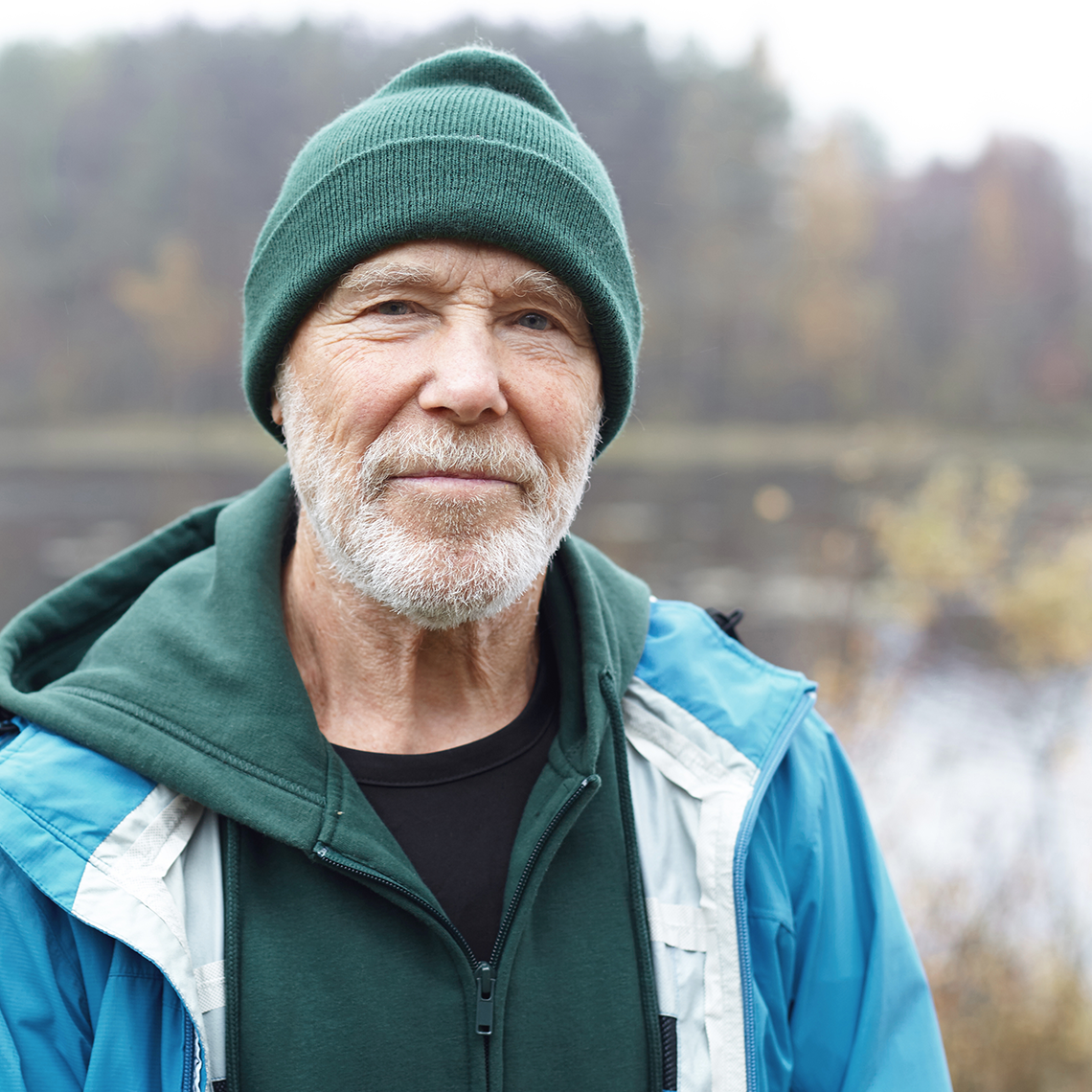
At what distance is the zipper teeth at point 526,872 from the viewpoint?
1.36m

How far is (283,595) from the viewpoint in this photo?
1.73 metres

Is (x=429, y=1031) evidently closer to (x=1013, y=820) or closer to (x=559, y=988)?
(x=559, y=988)

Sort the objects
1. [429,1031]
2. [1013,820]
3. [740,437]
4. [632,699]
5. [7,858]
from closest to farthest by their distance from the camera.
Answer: [7,858] → [429,1031] → [632,699] → [1013,820] → [740,437]

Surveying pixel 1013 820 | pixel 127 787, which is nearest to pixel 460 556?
pixel 127 787

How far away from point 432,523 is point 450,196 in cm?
51

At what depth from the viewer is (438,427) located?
1417mm

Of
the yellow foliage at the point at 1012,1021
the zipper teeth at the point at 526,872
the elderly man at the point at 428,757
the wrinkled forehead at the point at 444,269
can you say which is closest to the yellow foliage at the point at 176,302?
the yellow foliage at the point at 1012,1021

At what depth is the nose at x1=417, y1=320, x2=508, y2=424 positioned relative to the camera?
139 centimetres

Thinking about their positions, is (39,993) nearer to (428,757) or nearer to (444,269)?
(428,757)

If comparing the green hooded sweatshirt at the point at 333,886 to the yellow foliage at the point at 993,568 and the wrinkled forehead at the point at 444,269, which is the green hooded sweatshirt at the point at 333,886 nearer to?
the wrinkled forehead at the point at 444,269

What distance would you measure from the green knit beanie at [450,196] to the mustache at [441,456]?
30 centimetres

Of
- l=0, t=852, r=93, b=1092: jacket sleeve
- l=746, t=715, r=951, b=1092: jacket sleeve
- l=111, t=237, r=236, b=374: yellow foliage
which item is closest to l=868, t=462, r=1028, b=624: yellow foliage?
l=746, t=715, r=951, b=1092: jacket sleeve

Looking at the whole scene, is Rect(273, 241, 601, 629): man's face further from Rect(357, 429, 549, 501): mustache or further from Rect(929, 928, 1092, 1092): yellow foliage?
Rect(929, 928, 1092, 1092): yellow foliage

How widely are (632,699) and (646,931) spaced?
0.39m
